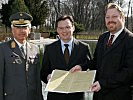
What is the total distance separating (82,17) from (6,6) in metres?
22.6

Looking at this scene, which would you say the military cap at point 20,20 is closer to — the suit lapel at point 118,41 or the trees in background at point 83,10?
the suit lapel at point 118,41

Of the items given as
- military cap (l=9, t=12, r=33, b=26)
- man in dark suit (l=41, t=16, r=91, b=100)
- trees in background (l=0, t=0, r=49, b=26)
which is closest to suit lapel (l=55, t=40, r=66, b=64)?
man in dark suit (l=41, t=16, r=91, b=100)

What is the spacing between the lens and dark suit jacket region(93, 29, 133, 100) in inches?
130

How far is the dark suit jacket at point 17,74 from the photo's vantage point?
12.0ft

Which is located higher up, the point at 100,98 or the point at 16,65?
the point at 16,65

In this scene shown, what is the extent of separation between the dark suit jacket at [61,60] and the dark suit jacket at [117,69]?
0.41 metres

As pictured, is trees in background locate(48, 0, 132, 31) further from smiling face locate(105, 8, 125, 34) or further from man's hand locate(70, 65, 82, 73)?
smiling face locate(105, 8, 125, 34)

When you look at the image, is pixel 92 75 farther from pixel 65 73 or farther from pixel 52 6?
pixel 52 6

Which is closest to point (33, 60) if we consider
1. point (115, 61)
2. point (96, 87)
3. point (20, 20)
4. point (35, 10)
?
point (20, 20)

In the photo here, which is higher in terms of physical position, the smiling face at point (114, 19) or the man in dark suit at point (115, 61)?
the smiling face at point (114, 19)

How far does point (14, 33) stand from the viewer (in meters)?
3.72

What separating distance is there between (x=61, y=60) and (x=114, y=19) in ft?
3.02

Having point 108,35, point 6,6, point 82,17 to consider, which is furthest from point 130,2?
point 108,35

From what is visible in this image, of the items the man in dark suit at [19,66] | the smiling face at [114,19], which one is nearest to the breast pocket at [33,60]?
the man in dark suit at [19,66]
